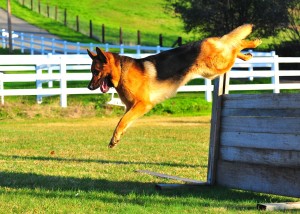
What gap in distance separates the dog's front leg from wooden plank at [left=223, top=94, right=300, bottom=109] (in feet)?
3.16

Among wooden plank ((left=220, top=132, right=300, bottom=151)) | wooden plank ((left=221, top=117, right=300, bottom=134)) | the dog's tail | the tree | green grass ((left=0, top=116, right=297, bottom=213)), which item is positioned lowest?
green grass ((left=0, top=116, right=297, bottom=213))

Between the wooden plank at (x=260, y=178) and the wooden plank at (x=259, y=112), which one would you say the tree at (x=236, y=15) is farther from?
the wooden plank at (x=260, y=178)

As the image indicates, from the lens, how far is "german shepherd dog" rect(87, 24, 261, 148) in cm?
781

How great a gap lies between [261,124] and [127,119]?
1528 mm

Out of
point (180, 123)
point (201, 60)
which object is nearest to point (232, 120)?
point (201, 60)

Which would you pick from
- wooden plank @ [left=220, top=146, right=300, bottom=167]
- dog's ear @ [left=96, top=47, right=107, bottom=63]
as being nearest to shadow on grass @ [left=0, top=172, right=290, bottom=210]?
wooden plank @ [left=220, top=146, right=300, bottom=167]

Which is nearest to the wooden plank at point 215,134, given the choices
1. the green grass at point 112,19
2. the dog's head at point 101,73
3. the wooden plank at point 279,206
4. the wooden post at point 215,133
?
the wooden post at point 215,133

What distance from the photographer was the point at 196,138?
13305 millimetres

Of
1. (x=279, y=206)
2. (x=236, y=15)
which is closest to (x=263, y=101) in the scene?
(x=279, y=206)

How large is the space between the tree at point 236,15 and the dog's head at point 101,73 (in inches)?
941

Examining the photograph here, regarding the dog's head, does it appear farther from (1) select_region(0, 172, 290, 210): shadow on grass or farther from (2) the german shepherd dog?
(1) select_region(0, 172, 290, 210): shadow on grass

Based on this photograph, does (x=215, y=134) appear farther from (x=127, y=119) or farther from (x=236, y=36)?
(x=236, y=36)

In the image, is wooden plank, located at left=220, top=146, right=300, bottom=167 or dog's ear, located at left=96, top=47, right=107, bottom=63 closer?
wooden plank, located at left=220, top=146, right=300, bottom=167

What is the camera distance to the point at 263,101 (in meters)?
7.07
